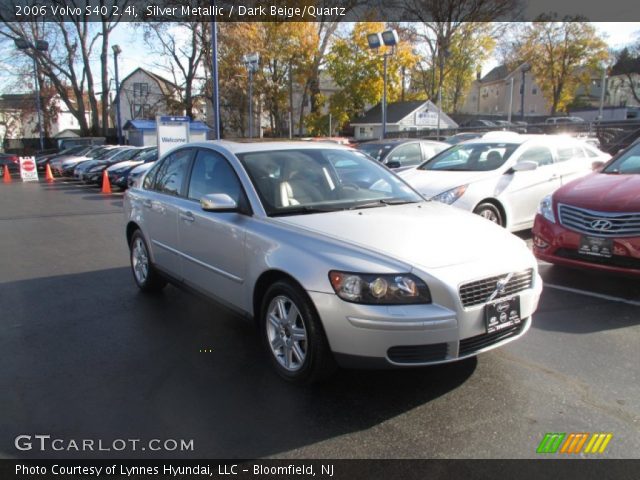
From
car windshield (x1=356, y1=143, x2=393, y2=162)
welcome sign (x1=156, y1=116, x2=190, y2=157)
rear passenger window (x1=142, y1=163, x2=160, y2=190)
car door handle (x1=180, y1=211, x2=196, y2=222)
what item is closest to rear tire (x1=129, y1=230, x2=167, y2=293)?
rear passenger window (x1=142, y1=163, x2=160, y2=190)

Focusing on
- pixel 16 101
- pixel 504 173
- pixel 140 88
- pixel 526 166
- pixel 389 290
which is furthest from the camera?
pixel 16 101

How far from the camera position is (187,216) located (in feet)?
15.4

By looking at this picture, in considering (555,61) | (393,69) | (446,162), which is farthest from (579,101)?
(446,162)

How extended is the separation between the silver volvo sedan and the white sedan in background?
295cm

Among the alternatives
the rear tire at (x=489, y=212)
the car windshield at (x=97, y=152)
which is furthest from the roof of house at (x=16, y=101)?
the rear tire at (x=489, y=212)

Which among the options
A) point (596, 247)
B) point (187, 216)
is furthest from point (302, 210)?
point (596, 247)

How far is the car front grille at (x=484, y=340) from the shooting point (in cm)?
318

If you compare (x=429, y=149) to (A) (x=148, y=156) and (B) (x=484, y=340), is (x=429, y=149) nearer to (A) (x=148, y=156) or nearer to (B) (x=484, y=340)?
(B) (x=484, y=340)

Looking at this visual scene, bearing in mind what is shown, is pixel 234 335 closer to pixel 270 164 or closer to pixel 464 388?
pixel 270 164

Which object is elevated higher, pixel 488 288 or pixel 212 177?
pixel 212 177

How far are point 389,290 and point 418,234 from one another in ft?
1.87

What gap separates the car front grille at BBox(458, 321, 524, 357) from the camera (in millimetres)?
3180

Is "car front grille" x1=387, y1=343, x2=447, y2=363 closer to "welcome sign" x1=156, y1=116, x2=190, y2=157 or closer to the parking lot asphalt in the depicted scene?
the parking lot asphalt

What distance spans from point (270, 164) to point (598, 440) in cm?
295
